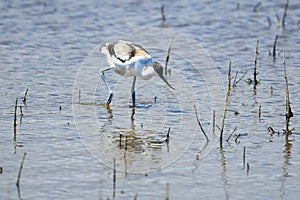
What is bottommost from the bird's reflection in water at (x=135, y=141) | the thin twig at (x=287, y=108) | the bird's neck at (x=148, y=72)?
the bird's reflection in water at (x=135, y=141)

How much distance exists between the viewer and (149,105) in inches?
307

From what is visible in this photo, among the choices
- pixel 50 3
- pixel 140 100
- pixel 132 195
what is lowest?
A: pixel 132 195

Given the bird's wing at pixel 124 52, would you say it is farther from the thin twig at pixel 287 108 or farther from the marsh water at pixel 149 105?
the thin twig at pixel 287 108

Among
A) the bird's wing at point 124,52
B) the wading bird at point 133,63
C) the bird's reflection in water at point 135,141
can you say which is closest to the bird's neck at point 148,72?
the wading bird at point 133,63

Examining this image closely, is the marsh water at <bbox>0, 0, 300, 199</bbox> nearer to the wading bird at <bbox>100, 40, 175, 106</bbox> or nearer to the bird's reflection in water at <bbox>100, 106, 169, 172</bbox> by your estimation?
the bird's reflection in water at <bbox>100, 106, 169, 172</bbox>

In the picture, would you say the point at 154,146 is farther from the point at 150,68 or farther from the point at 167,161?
the point at 150,68

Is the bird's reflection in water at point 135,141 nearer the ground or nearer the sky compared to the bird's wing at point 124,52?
nearer the ground

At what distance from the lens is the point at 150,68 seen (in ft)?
25.1

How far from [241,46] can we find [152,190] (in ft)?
16.8

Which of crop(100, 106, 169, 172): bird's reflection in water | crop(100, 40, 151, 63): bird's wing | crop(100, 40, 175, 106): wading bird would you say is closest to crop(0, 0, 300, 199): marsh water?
crop(100, 106, 169, 172): bird's reflection in water

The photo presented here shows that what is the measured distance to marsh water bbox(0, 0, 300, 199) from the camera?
559cm

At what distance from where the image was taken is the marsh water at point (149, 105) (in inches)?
220

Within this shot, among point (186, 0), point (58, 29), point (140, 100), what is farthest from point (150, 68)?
point (186, 0)

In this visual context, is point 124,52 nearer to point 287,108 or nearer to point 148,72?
point 148,72
